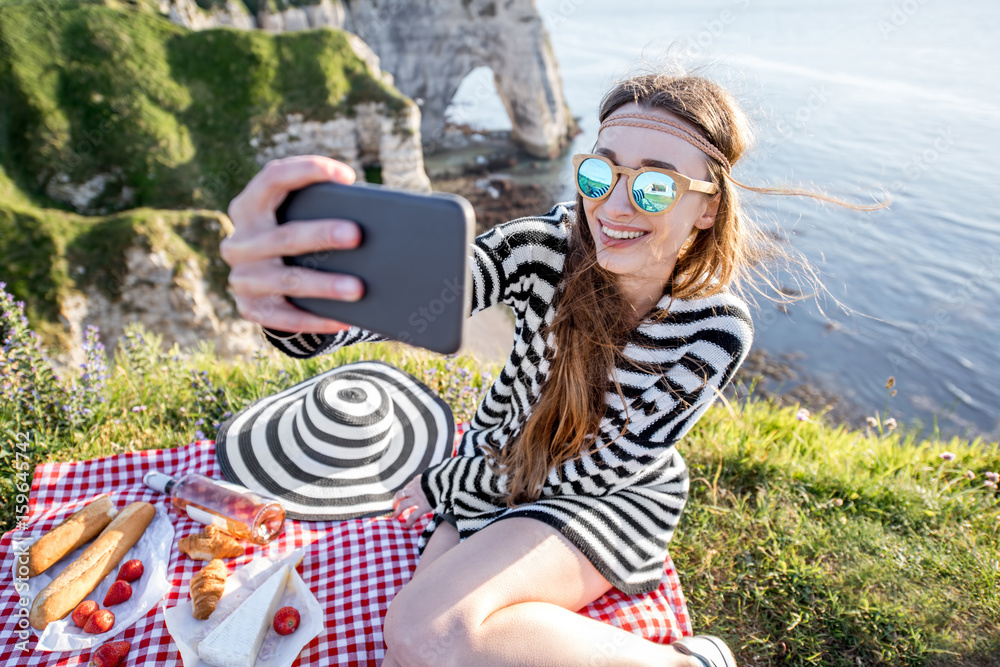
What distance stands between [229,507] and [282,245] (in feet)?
7.63

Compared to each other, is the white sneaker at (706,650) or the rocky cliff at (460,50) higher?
the rocky cliff at (460,50)

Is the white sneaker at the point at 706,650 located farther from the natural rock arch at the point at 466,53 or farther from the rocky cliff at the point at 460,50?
the natural rock arch at the point at 466,53

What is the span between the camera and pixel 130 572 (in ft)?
8.73

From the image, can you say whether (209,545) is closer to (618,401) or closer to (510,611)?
(510,611)

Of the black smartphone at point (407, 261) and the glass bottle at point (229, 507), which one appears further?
the glass bottle at point (229, 507)

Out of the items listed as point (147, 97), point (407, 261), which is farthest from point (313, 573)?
point (147, 97)

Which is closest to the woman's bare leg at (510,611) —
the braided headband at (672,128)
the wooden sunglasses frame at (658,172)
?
the wooden sunglasses frame at (658,172)

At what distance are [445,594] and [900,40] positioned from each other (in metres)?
56.6

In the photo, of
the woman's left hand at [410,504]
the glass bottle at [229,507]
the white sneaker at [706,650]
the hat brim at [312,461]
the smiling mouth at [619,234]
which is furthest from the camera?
the hat brim at [312,461]

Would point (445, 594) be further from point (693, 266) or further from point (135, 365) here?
point (135, 365)

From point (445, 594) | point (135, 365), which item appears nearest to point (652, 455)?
point (445, 594)

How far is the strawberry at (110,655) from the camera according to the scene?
2314 millimetres

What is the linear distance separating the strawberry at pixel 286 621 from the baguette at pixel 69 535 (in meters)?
1.19

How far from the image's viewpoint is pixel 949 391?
15.8 meters
